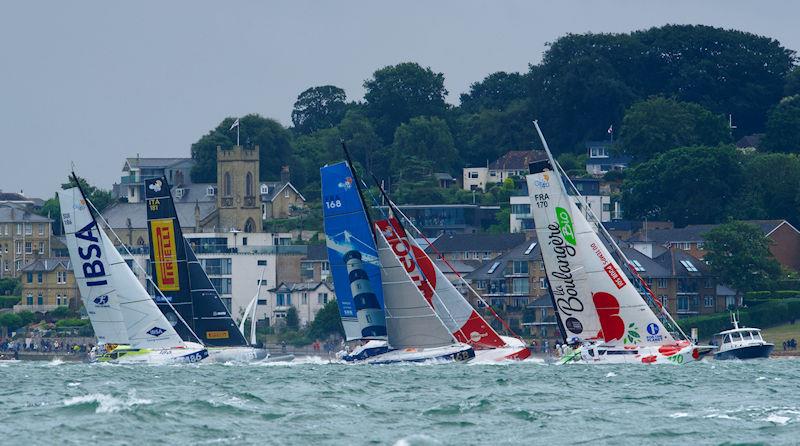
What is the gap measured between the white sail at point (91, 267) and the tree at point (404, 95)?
10365cm

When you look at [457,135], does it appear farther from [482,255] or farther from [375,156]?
[482,255]

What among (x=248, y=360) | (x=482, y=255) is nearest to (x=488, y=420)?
(x=248, y=360)

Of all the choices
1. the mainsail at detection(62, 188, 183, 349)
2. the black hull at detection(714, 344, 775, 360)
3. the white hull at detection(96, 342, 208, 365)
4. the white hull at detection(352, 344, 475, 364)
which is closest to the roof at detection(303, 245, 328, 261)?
the mainsail at detection(62, 188, 183, 349)

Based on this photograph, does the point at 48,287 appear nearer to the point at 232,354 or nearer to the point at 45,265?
the point at 45,265

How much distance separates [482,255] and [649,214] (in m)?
13.3

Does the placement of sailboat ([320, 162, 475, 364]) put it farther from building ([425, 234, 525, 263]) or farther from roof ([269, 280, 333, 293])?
building ([425, 234, 525, 263])

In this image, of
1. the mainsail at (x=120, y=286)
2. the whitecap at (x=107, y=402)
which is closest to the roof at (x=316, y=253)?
the mainsail at (x=120, y=286)

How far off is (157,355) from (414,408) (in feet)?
106

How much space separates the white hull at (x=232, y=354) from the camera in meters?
81.6

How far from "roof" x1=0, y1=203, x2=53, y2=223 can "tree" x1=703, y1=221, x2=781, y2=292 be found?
66.6 m

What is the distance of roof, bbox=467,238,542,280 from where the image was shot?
4879 inches

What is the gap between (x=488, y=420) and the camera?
43969 millimetres

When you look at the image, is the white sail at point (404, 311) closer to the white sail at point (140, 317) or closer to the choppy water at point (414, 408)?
the choppy water at point (414, 408)

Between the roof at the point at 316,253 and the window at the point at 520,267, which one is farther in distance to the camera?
the roof at the point at 316,253
